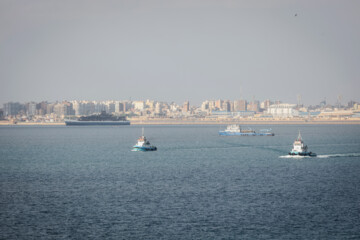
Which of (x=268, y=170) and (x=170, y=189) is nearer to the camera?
(x=170, y=189)

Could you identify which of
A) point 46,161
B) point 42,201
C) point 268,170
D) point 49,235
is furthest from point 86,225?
point 46,161

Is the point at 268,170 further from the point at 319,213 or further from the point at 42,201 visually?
the point at 42,201

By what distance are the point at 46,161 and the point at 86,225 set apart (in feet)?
160

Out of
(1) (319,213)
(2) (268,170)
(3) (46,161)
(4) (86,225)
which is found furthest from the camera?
(3) (46,161)

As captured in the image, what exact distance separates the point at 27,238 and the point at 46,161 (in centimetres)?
5091

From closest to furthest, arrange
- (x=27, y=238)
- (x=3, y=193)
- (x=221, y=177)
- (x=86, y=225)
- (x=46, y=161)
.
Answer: (x=27, y=238) < (x=86, y=225) < (x=3, y=193) < (x=221, y=177) < (x=46, y=161)

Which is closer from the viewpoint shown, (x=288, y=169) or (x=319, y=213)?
(x=319, y=213)

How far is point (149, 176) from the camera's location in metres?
62.4

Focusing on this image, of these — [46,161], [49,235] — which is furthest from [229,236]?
[46,161]

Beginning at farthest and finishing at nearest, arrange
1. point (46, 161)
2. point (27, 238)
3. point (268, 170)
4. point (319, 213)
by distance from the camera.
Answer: point (46, 161) < point (268, 170) < point (319, 213) < point (27, 238)

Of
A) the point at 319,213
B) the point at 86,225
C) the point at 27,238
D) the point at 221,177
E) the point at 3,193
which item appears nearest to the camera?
the point at 27,238

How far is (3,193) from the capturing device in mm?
49969

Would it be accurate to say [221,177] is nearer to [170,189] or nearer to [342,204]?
[170,189]

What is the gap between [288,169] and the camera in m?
68.6
